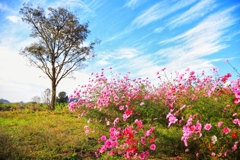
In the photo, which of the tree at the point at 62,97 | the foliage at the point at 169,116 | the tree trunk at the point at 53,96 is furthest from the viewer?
the tree at the point at 62,97

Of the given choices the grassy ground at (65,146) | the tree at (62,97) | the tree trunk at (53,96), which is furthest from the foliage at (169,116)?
the tree at (62,97)

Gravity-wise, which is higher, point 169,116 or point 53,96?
point 53,96

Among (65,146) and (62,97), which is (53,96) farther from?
(65,146)

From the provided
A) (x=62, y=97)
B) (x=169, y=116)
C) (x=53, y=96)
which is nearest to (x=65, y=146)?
(x=169, y=116)

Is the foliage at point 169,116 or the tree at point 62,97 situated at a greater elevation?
the tree at point 62,97

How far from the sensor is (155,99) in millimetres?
5887

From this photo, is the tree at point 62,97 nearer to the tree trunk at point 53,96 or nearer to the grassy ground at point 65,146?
the tree trunk at point 53,96

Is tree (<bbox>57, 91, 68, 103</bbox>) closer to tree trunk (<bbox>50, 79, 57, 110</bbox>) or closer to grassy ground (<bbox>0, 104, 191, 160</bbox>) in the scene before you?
tree trunk (<bbox>50, 79, 57, 110</bbox>)

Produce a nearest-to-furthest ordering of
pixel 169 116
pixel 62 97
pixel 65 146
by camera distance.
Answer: pixel 169 116 < pixel 65 146 < pixel 62 97

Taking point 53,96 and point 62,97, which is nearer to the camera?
point 53,96

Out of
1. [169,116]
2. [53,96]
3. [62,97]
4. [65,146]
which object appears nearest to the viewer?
[169,116]

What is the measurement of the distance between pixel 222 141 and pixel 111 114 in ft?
10.7

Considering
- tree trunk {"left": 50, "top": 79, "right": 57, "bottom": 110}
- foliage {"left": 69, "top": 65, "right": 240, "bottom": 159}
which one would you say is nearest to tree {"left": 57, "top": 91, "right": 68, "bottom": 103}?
tree trunk {"left": 50, "top": 79, "right": 57, "bottom": 110}

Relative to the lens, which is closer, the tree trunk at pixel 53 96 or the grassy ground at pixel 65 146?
the grassy ground at pixel 65 146
